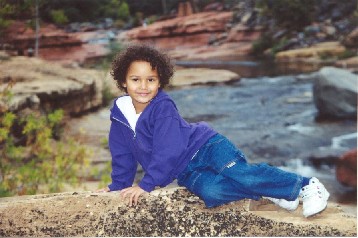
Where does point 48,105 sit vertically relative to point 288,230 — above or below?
below

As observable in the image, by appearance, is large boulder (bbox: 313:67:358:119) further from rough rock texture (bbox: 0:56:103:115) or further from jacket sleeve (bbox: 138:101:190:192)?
jacket sleeve (bbox: 138:101:190:192)

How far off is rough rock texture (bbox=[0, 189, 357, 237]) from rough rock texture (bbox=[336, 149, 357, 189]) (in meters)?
3.07

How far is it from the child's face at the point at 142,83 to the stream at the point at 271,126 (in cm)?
216

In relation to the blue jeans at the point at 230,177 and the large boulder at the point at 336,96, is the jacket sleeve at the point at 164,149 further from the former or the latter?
the large boulder at the point at 336,96

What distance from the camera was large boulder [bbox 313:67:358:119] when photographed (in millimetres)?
6727

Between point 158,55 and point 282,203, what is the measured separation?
614 millimetres

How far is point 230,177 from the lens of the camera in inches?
60.7

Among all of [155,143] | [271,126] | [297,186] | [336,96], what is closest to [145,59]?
[155,143]

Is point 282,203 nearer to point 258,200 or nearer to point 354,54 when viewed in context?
point 258,200

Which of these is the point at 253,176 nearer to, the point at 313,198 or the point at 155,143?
the point at 313,198

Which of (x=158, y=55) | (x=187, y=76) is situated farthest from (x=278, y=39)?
(x=158, y=55)

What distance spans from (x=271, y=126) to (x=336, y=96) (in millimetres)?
1053

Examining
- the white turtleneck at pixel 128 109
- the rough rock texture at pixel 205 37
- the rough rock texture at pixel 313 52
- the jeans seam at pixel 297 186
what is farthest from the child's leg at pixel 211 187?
the rough rock texture at pixel 205 37

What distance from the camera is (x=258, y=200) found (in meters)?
1.58
